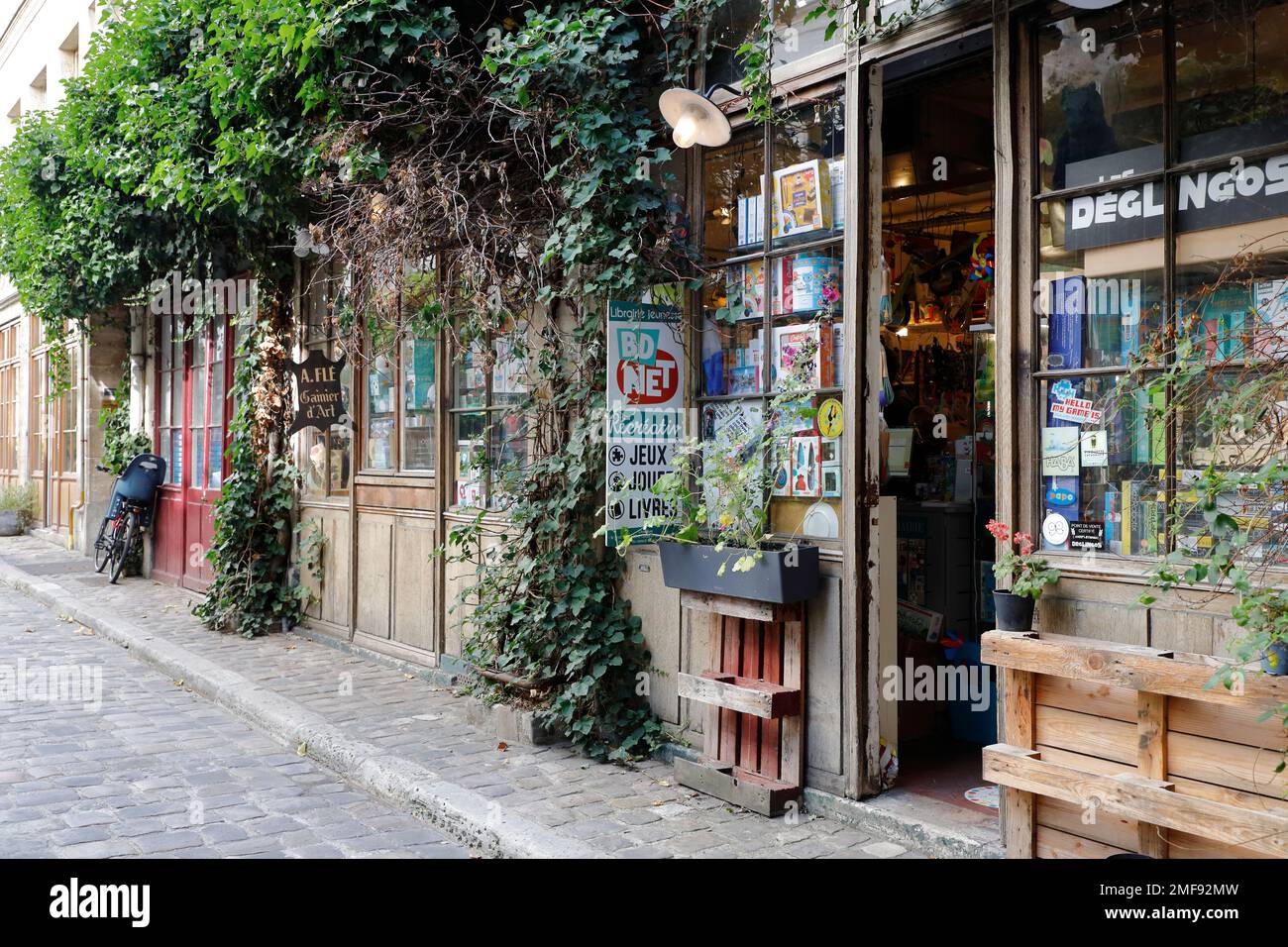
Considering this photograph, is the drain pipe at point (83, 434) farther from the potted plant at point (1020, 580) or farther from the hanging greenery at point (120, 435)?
the potted plant at point (1020, 580)

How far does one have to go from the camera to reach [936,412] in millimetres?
6750

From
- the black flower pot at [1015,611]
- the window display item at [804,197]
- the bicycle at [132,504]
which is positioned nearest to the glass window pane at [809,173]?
the window display item at [804,197]

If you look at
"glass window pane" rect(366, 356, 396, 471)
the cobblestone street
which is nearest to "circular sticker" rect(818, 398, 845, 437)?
the cobblestone street

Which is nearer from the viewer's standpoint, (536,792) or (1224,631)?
(1224,631)

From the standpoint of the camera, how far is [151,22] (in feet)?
31.7

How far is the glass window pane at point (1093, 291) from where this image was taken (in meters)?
3.86

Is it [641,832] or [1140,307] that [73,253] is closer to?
[641,832]

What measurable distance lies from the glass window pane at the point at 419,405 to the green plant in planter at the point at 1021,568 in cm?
486

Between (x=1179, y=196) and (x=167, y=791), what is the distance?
17.2 feet

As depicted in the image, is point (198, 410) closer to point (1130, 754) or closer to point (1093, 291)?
point (1093, 291)

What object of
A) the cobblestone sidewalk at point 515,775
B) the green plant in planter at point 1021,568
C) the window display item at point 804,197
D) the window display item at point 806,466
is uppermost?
the window display item at point 804,197

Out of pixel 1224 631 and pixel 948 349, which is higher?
pixel 948 349
